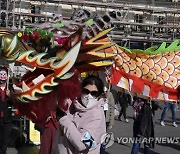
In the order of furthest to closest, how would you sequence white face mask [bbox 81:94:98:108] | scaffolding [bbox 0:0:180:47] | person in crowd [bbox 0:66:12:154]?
scaffolding [bbox 0:0:180:47] → person in crowd [bbox 0:66:12:154] → white face mask [bbox 81:94:98:108]

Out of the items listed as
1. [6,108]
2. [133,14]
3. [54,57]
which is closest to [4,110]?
[6,108]

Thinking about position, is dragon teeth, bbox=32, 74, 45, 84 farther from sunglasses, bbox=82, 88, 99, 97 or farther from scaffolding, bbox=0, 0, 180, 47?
scaffolding, bbox=0, 0, 180, 47

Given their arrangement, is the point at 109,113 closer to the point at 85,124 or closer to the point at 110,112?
the point at 110,112

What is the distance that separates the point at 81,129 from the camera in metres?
3.77

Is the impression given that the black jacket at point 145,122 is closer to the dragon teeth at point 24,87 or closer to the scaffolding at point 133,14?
the dragon teeth at point 24,87

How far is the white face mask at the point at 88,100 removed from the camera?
12.8 feet

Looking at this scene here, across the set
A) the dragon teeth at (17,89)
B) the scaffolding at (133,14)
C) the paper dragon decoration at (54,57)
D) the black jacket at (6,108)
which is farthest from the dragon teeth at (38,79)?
the scaffolding at (133,14)

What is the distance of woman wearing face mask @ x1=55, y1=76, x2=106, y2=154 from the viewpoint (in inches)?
146

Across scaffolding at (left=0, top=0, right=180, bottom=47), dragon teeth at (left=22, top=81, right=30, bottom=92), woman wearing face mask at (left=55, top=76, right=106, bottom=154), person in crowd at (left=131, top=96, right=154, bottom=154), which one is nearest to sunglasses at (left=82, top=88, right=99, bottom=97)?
woman wearing face mask at (left=55, top=76, right=106, bottom=154)

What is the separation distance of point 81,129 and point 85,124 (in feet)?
0.17

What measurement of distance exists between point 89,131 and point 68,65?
67 centimetres

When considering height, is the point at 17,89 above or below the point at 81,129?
above

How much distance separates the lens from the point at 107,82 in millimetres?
6152

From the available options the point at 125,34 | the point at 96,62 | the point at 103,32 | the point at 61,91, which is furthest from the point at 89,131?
the point at 125,34
